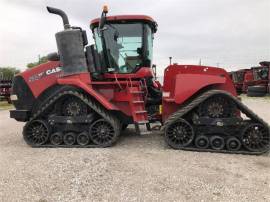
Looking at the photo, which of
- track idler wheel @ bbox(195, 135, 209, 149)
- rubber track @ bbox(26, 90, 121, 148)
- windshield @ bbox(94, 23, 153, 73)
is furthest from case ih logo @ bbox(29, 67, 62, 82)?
track idler wheel @ bbox(195, 135, 209, 149)

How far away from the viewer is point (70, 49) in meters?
7.00

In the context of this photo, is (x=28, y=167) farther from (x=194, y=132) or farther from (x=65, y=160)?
(x=194, y=132)

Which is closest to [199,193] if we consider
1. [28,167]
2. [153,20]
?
[28,167]

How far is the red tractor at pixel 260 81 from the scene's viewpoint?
963 inches

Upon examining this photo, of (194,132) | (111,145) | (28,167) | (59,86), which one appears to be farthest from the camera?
(59,86)

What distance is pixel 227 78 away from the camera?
21.6 ft

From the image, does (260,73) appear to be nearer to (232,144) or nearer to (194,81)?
(194,81)

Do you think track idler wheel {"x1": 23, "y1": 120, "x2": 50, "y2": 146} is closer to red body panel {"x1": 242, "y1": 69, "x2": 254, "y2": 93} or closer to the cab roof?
the cab roof

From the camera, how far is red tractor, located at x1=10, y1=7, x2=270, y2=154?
6266 millimetres

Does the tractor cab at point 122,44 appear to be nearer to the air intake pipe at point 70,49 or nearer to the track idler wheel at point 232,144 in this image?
the air intake pipe at point 70,49

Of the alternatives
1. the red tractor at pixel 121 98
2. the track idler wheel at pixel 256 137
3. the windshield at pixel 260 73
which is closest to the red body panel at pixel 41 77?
the red tractor at pixel 121 98

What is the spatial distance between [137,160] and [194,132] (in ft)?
4.69

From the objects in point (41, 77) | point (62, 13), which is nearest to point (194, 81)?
point (62, 13)

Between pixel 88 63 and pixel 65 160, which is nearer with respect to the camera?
pixel 65 160
